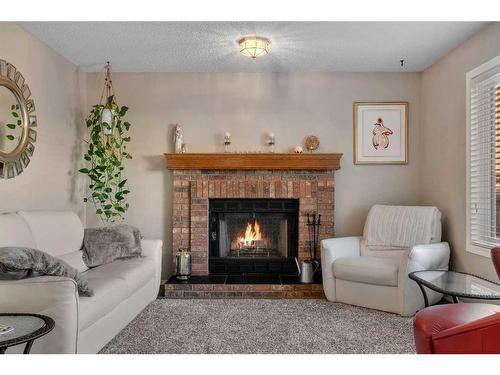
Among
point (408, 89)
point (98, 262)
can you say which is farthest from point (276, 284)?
point (408, 89)

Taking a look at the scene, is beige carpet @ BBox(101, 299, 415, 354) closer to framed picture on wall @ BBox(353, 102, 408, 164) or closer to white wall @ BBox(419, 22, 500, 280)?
white wall @ BBox(419, 22, 500, 280)

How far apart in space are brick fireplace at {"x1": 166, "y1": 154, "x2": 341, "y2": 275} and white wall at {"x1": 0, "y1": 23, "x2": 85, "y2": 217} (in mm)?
1096

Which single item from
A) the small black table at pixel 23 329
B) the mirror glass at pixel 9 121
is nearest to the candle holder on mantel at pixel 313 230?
the mirror glass at pixel 9 121

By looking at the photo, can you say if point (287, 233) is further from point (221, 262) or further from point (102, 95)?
point (102, 95)

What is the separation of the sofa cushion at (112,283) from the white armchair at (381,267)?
169 cm

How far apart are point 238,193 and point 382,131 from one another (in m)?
1.80

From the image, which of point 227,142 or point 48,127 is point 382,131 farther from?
point 48,127

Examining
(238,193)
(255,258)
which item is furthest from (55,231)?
(255,258)

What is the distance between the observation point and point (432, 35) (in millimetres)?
3609

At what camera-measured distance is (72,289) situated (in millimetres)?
2254

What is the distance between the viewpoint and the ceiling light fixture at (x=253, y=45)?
11.9 ft

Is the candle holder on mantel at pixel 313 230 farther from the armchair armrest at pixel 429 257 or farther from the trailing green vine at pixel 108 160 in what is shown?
the trailing green vine at pixel 108 160

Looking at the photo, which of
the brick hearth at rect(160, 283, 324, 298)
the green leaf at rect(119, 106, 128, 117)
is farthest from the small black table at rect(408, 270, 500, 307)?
the green leaf at rect(119, 106, 128, 117)

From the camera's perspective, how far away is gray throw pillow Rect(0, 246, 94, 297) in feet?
7.35
